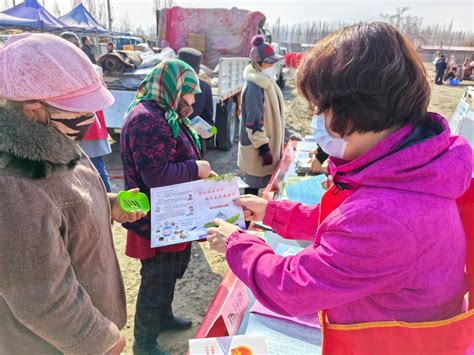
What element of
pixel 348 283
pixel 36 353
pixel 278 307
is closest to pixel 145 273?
pixel 36 353

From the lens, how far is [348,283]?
82 centimetres

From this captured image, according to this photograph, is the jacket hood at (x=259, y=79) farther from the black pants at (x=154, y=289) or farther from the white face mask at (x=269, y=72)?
the black pants at (x=154, y=289)

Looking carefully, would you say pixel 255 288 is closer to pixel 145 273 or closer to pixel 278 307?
pixel 278 307

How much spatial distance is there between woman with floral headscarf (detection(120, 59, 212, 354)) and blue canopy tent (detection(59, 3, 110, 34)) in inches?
637

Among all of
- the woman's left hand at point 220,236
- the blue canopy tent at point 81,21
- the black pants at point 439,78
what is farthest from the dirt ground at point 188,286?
the black pants at point 439,78

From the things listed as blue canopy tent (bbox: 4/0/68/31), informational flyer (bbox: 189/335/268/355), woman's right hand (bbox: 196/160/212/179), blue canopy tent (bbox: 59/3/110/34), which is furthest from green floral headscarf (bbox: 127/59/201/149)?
blue canopy tent (bbox: 59/3/110/34)

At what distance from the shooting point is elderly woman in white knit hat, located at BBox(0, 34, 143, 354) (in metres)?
0.97

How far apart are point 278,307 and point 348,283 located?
8.1 inches

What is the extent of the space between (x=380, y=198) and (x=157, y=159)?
1.21 metres

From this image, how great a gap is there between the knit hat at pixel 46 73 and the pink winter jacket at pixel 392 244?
0.76m

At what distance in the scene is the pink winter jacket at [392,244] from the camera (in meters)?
0.79

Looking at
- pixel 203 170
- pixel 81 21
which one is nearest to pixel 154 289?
pixel 203 170

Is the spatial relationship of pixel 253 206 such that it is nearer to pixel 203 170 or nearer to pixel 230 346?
pixel 203 170

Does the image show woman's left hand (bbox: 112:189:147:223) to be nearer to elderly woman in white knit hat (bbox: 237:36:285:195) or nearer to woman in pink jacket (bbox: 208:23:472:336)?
woman in pink jacket (bbox: 208:23:472:336)
